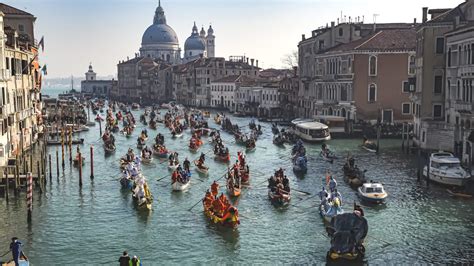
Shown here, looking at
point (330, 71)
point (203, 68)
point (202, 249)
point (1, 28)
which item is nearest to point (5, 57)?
point (1, 28)

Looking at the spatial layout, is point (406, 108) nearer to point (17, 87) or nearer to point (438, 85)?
point (438, 85)

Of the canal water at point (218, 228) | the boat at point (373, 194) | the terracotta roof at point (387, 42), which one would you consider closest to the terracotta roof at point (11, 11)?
the canal water at point (218, 228)

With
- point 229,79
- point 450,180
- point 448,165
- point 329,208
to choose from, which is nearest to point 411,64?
point 448,165

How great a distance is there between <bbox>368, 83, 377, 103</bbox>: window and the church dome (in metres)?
130

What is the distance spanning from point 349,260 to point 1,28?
24789 mm

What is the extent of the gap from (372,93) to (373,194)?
1207 inches

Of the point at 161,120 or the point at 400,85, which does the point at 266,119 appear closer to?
the point at 161,120

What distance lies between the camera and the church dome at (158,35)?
181 metres

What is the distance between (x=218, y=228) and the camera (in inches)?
955

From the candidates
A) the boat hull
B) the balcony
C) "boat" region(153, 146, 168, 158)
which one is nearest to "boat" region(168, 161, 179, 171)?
"boat" region(153, 146, 168, 158)

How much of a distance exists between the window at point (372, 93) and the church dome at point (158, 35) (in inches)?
5135

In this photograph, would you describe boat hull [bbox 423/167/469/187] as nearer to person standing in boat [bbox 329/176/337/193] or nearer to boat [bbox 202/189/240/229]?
person standing in boat [bbox 329/176/337/193]

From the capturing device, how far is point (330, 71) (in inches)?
2467

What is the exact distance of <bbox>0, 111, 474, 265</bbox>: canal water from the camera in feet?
69.9
